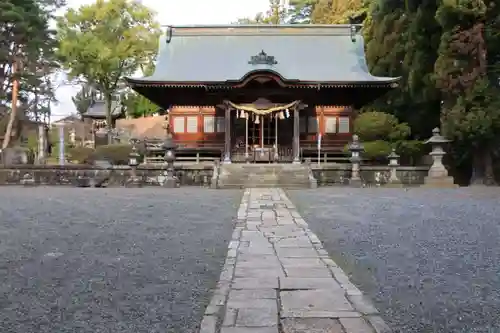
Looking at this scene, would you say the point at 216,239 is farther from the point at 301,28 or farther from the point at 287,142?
the point at 301,28

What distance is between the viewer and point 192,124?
68.4ft

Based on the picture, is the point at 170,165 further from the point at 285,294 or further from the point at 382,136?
the point at 285,294

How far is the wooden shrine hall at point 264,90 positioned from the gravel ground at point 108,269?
36.9 feet

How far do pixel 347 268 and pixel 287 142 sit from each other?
16526 millimetres

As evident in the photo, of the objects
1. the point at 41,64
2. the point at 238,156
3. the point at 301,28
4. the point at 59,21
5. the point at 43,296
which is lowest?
the point at 43,296

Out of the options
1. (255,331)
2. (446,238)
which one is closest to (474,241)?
(446,238)

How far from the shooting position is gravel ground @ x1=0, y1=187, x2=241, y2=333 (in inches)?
115

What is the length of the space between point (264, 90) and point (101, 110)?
23.3m

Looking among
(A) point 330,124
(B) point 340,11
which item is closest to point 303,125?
(A) point 330,124

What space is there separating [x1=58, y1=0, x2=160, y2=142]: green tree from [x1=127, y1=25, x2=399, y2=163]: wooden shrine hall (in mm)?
10926

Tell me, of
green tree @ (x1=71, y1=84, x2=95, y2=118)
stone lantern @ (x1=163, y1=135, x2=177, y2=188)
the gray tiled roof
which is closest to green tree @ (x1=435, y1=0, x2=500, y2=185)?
stone lantern @ (x1=163, y1=135, x2=177, y2=188)

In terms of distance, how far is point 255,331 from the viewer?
2547 millimetres

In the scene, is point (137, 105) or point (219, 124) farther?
point (137, 105)

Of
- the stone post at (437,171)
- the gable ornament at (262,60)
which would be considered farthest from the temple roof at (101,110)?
the stone post at (437,171)
